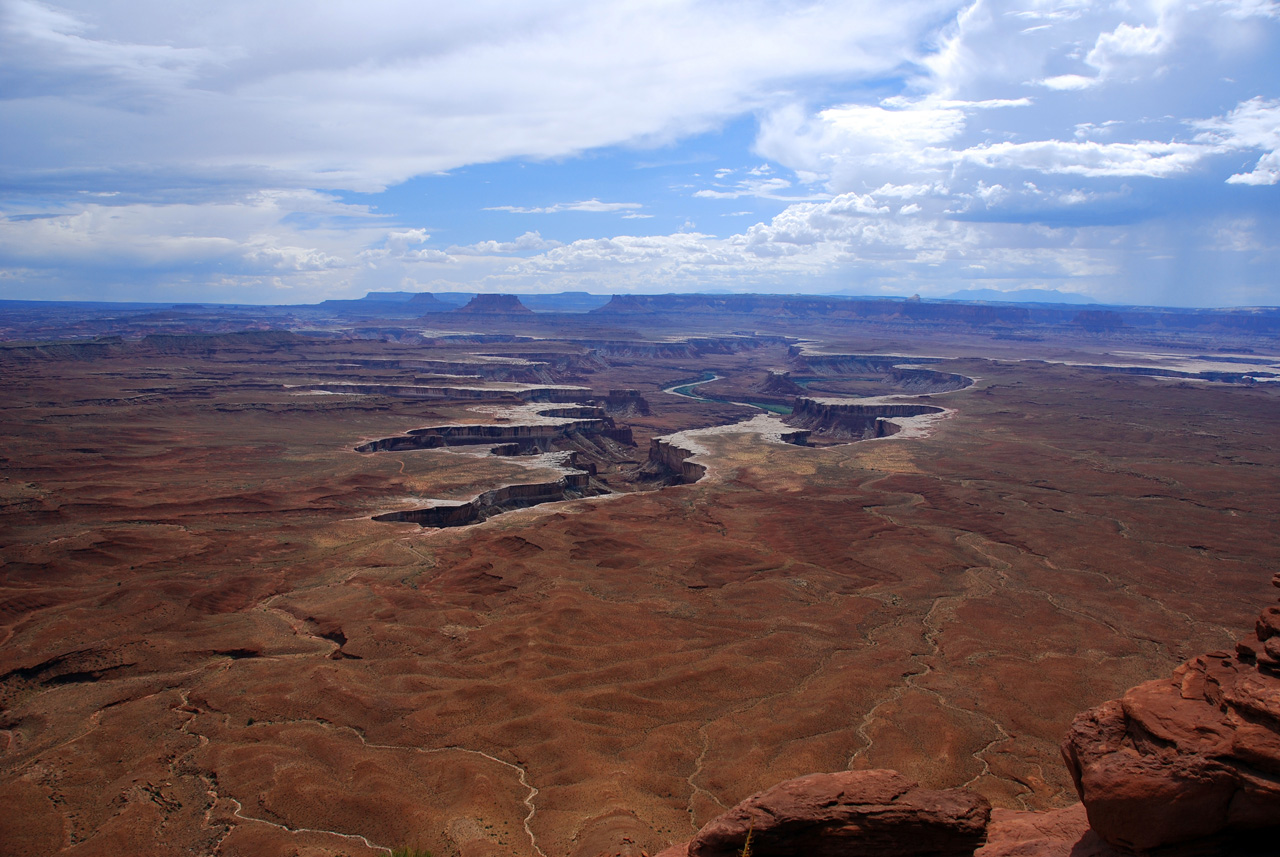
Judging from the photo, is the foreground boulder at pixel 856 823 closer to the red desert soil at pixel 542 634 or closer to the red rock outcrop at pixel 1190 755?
the red rock outcrop at pixel 1190 755

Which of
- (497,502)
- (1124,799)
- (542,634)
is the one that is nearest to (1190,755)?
(1124,799)

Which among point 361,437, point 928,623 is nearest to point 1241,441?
point 928,623

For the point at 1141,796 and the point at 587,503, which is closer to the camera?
the point at 1141,796

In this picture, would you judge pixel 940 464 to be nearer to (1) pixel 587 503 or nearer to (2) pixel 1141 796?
(1) pixel 587 503

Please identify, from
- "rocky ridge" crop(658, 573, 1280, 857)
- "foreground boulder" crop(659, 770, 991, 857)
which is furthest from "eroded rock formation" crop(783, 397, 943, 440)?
"foreground boulder" crop(659, 770, 991, 857)

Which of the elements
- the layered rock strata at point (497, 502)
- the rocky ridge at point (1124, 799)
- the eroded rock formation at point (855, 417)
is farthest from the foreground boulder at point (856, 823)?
the eroded rock formation at point (855, 417)
